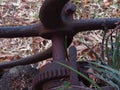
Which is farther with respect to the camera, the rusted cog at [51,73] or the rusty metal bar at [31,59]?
the rusty metal bar at [31,59]

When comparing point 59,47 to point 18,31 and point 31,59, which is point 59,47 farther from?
point 31,59

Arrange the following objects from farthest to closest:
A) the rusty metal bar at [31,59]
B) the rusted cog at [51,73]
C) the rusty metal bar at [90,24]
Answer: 1. the rusty metal bar at [31,59]
2. the rusty metal bar at [90,24]
3. the rusted cog at [51,73]

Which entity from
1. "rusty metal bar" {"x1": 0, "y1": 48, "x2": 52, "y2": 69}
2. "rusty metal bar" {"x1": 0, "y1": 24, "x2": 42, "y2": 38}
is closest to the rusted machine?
"rusty metal bar" {"x1": 0, "y1": 24, "x2": 42, "y2": 38}

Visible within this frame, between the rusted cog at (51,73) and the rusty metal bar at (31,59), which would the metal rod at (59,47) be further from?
the rusty metal bar at (31,59)

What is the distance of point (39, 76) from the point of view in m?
1.10

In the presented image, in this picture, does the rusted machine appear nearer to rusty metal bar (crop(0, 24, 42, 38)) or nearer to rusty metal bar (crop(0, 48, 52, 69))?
rusty metal bar (crop(0, 24, 42, 38))

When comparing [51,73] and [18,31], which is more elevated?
[18,31]

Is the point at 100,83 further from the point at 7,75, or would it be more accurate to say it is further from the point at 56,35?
the point at 7,75

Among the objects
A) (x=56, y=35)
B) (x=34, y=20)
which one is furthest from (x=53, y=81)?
(x=34, y=20)

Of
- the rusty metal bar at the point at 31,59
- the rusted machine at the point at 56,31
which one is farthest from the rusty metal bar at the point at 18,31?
the rusty metal bar at the point at 31,59

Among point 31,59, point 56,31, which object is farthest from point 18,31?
point 31,59

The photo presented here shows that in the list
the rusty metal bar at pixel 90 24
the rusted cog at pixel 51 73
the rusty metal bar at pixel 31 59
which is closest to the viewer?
the rusted cog at pixel 51 73

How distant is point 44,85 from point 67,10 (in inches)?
8.3

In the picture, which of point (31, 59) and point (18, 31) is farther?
point (31, 59)
